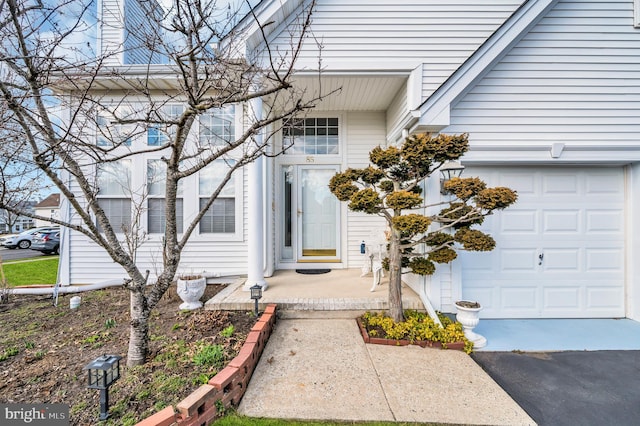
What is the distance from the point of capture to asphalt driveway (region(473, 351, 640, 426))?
2.10 meters

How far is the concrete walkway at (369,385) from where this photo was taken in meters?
1.99

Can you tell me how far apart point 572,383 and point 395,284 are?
178cm

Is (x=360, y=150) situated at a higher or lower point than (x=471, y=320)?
higher

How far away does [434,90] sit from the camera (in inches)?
143

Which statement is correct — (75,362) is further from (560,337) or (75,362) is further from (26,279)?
(26,279)

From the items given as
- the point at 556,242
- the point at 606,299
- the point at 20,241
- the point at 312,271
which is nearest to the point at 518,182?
the point at 556,242

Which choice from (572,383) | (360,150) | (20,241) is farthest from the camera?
(20,241)

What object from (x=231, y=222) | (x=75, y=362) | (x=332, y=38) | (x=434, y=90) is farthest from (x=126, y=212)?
(x=434, y=90)

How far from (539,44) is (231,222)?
18.0 ft

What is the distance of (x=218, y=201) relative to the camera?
4.88 meters

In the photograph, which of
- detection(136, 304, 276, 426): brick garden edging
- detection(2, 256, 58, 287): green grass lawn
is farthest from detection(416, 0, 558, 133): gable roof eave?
detection(2, 256, 58, 287): green grass lawn

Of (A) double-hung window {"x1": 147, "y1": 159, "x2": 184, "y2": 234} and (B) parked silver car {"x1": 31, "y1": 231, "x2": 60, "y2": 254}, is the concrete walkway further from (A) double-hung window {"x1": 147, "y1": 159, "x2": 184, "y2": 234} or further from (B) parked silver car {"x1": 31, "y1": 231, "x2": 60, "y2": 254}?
(B) parked silver car {"x1": 31, "y1": 231, "x2": 60, "y2": 254}

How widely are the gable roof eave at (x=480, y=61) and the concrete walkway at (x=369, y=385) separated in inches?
116

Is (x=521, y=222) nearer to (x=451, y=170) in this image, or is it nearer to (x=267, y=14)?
(x=451, y=170)
